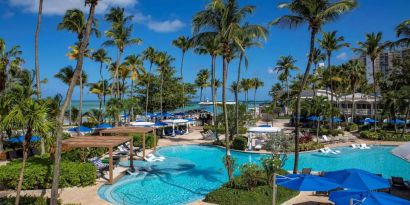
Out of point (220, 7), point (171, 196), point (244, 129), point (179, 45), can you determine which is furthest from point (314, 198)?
point (179, 45)

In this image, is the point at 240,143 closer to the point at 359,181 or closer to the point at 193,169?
the point at 193,169

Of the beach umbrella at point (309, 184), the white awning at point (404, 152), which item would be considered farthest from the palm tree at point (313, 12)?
the beach umbrella at point (309, 184)

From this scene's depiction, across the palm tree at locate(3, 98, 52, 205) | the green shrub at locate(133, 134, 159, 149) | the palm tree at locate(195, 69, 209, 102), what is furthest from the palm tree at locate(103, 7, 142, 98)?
the palm tree at locate(195, 69, 209, 102)

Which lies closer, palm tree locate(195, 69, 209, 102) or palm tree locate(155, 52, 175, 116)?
palm tree locate(155, 52, 175, 116)

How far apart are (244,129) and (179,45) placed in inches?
782

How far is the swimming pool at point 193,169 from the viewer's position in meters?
17.3

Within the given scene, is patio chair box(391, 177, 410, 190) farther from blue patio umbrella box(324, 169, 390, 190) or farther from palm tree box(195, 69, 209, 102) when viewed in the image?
palm tree box(195, 69, 209, 102)

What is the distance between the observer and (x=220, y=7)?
17.0 metres

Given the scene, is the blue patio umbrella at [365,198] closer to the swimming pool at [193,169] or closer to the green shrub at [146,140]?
the swimming pool at [193,169]

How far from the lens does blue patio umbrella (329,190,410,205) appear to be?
31.6ft

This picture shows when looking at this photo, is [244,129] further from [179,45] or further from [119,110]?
[179,45]

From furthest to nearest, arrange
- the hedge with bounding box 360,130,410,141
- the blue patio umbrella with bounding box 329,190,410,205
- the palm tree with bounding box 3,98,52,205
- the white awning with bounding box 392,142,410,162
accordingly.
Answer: the hedge with bounding box 360,130,410,141, the white awning with bounding box 392,142,410,162, the palm tree with bounding box 3,98,52,205, the blue patio umbrella with bounding box 329,190,410,205

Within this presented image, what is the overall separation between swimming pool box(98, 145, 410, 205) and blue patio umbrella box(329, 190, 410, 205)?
25.2 feet

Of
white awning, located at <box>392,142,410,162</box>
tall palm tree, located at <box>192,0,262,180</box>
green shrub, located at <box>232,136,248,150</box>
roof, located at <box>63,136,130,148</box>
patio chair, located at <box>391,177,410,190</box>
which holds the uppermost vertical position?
tall palm tree, located at <box>192,0,262,180</box>
